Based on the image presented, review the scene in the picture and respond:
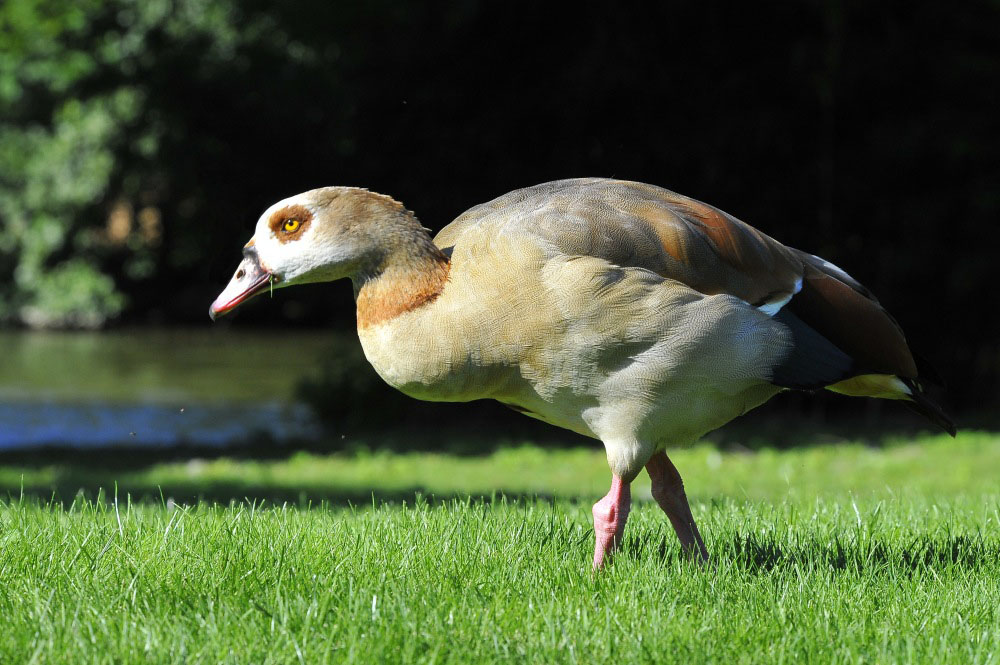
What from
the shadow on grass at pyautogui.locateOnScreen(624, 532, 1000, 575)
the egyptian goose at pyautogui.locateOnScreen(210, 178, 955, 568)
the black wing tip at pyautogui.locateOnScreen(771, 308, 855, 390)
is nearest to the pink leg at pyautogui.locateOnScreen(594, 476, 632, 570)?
the egyptian goose at pyautogui.locateOnScreen(210, 178, 955, 568)

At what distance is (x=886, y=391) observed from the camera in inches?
188

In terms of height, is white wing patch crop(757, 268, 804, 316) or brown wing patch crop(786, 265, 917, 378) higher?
white wing patch crop(757, 268, 804, 316)

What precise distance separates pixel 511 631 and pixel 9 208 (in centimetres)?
3225

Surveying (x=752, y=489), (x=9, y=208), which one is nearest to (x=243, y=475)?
(x=752, y=489)

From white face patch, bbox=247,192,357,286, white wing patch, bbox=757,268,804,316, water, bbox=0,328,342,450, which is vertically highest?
white face patch, bbox=247,192,357,286

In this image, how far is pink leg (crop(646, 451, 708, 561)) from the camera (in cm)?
464

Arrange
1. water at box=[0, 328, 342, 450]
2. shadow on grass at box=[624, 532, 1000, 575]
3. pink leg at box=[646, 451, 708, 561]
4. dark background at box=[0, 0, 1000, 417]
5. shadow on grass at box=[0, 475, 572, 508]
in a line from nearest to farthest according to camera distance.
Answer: shadow on grass at box=[624, 532, 1000, 575], pink leg at box=[646, 451, 708, 561], shadow on grass at box=[0, 475, 572, 508], dark background at box=[0, 0, 1000, 417], water at box=[0, 328, 342, 450]

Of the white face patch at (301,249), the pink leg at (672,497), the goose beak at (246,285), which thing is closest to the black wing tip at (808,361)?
the pink leg at (672,497)

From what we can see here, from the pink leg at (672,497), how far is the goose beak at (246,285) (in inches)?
65.4

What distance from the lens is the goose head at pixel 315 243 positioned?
14.3 ft

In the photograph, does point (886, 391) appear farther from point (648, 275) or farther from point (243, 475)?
point (243, 475)

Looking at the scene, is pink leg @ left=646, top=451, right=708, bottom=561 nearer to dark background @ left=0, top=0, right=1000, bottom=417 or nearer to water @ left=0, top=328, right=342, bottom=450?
dark background @ left=0, top=0, right=1000, bottom=417

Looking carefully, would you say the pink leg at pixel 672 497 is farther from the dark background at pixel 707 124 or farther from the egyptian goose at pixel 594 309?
the dark background at pixel 707 124

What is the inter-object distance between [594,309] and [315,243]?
3.53ft
